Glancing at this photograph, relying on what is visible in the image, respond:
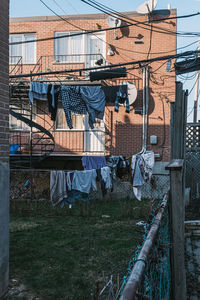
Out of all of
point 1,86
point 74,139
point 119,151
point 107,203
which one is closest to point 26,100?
point 74,139

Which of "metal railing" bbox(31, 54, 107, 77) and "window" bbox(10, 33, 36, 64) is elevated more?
"window" bbox(10, 33, 36, 64)

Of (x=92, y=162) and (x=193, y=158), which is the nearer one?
(x=193, y=158)

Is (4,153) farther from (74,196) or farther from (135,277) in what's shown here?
(74,196)

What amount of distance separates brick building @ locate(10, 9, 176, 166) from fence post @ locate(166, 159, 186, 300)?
11.7 metres

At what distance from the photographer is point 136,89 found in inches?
577

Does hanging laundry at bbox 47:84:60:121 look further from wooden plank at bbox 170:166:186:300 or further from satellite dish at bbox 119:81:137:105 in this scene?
wooden plank at bbox 170:166:186:300

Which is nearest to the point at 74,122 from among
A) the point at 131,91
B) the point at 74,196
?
the point at 131,91

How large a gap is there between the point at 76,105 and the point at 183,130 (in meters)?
9.50

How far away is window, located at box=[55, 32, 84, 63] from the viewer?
15.9 m

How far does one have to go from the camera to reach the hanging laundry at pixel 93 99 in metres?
12.9

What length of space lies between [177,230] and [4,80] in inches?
134

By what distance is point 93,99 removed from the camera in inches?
508

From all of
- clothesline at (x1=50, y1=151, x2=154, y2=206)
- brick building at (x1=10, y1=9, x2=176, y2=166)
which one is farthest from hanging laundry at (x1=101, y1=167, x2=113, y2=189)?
brick building at (x1=10, y1=9, x2=176, y2=166)

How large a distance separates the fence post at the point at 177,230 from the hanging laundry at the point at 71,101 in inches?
392
